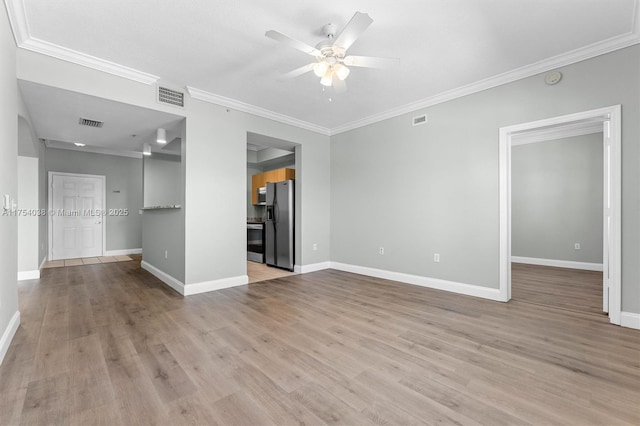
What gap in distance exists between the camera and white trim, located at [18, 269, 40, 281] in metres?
4.62

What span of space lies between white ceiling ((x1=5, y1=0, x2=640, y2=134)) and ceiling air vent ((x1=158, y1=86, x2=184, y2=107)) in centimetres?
14

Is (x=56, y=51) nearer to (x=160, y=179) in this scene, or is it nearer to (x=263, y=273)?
(x=160, y=179)

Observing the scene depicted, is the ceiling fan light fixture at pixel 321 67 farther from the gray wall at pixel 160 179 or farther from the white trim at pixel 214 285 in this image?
A: the gray wall at pixel 160 179

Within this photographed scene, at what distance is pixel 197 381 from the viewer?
71.4 inches

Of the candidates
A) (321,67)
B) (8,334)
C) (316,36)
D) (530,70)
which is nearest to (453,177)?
(530,70)

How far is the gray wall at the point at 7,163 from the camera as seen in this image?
209 cm

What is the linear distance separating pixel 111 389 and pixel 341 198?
4.23 metres

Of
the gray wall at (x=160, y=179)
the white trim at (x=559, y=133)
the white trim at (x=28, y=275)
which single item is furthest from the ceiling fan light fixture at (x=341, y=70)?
the white trim at (x=28, y=275)

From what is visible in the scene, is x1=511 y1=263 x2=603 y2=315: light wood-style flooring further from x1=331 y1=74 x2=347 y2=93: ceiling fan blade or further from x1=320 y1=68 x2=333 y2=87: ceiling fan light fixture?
x1=320 y1=68 x2=333 y2=87: ceiling fan light fixture

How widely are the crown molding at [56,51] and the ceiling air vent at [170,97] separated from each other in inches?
5.6

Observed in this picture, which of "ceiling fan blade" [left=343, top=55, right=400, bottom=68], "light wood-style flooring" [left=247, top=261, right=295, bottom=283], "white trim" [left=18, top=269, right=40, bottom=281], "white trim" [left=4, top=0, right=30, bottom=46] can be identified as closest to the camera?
"white trim" [left=4, top=0, right=30, bottom=46]

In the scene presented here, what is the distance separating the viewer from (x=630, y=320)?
8.60 ft

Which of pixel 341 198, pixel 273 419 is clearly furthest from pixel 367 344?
pixel 341 198

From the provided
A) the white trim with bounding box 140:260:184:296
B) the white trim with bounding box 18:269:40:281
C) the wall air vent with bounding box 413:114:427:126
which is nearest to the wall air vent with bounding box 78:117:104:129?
the white trim with bounding box 140:260:184:296
